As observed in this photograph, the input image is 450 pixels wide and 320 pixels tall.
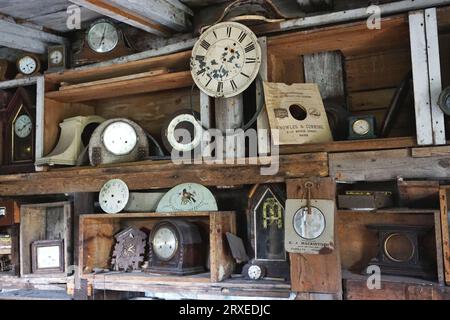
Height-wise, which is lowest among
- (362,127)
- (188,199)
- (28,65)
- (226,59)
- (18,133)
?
(188,199)

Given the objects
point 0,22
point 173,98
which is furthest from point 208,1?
point 0,22

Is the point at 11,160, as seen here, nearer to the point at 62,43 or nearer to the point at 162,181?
the point at 62,43

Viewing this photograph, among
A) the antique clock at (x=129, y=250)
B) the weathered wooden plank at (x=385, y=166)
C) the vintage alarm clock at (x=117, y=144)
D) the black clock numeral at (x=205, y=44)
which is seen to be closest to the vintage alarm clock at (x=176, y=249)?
the antique clock at (x=129, y=250)

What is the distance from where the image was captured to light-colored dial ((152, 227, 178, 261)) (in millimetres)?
2131

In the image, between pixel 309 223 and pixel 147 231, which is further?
pixel 147 231

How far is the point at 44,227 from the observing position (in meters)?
2.72

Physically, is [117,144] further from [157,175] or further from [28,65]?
[28,65]

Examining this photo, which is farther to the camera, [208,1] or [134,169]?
[208,1]

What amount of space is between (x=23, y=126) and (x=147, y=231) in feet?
3.23

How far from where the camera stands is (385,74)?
213 centimetres

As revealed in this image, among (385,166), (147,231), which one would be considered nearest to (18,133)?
(147,231)

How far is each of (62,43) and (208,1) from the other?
983 mm

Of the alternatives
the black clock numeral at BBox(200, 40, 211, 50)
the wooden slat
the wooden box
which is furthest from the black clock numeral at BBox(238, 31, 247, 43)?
the wooden box

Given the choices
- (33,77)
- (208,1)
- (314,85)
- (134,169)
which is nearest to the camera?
(314,85)
